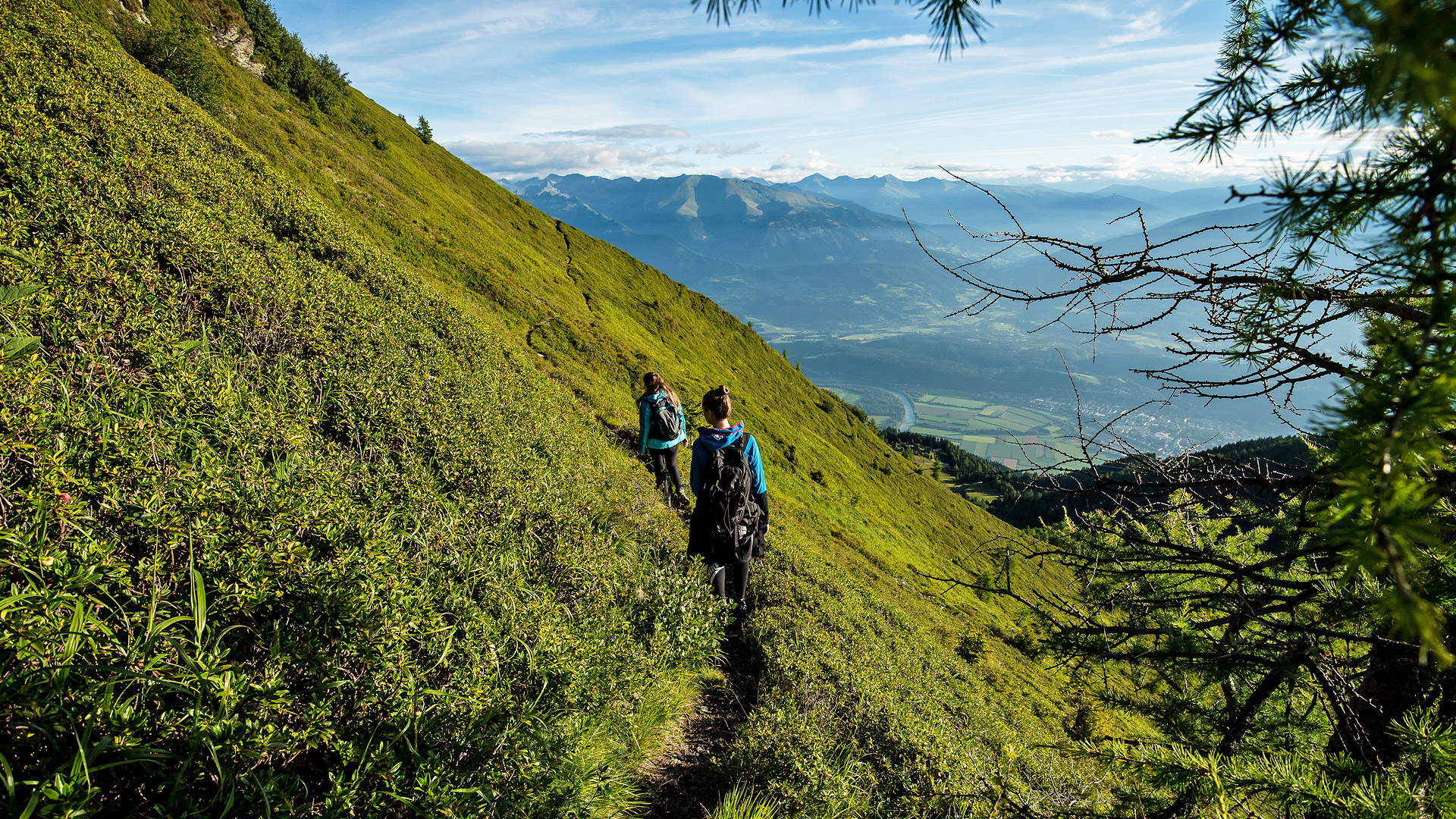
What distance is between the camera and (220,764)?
2125mm

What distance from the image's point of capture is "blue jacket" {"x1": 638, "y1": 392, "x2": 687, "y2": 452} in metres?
9.14

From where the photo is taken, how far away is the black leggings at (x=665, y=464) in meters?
9.79

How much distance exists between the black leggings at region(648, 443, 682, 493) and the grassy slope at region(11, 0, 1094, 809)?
2.32 ft

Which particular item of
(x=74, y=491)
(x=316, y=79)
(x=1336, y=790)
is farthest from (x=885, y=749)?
(x=316, y=79)

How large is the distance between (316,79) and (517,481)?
5366 centimetres

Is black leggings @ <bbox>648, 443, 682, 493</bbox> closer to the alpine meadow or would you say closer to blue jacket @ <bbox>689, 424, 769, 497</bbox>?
the alpine meadow

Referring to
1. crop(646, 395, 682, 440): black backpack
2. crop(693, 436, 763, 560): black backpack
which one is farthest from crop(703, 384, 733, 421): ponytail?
crop(646, 395, 682, 440): black backpack

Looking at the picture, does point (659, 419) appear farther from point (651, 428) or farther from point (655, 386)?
point (655, 386)

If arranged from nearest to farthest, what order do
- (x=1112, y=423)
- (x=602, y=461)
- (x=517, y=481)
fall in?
(x=1112, y=423) < (x=517, y=481) < (x=602, y=461)

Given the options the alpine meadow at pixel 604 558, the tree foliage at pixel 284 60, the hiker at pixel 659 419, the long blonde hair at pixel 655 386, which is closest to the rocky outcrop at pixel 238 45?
the tree foliage at pixel 284 60

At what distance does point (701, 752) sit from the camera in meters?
4.55

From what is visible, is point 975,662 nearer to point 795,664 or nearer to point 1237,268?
point 795,664

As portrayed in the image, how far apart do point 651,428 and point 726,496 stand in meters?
3.77

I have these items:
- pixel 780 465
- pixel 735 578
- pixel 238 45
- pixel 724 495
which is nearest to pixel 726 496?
pixel 724 495
